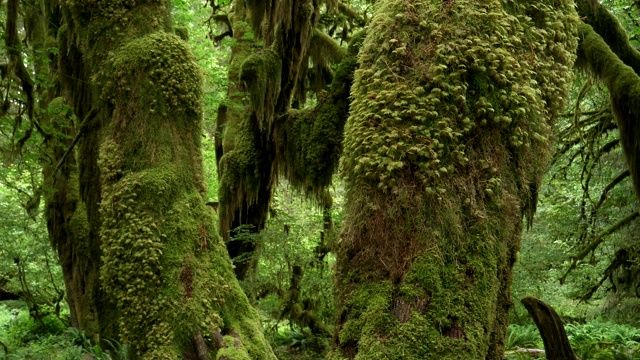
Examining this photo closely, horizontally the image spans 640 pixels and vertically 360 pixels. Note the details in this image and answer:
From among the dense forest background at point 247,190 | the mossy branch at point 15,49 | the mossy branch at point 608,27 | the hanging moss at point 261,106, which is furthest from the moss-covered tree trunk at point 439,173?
the hanging moss at point 261,106

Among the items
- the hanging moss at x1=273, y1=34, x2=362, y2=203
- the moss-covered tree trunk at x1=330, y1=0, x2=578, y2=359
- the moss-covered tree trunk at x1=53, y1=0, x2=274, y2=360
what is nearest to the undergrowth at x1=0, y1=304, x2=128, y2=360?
the moss-covered tree trunk at x1=53, y1=0, x2=274, y2=360

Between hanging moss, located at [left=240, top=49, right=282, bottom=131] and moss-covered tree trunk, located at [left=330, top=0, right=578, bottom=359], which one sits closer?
moss-covered tree trunk, located at [left=330, top=0, right=578, bottom=359]

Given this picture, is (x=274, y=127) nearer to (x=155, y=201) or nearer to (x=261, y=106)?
(x=261, y=106)

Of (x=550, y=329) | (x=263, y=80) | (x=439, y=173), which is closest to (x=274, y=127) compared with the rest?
(x=263, y=80)

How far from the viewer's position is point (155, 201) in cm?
489

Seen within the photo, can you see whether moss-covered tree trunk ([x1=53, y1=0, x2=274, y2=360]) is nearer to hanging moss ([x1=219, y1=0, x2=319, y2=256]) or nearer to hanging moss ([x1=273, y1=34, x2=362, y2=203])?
hanging moss ([x1=273, y1=34, x2=362, y2=203])

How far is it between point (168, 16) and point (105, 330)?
9.88 feet

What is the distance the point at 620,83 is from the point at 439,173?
395 centimetres

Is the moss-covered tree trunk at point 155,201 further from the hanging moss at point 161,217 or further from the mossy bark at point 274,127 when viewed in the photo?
the mossy bark at point 274,127

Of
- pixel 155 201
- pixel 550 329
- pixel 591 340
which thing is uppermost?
pixel 155 201

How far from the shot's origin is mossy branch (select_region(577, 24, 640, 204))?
6.63 meters

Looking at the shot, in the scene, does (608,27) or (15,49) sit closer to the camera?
(15,49)

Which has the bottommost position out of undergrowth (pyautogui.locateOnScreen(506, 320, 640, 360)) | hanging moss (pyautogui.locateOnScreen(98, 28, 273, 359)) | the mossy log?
undergrowth (pyautogui.locateOnScreen(506, 320, 640, 360))

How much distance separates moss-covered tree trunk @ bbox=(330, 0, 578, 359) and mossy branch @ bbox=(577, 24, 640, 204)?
2.51 meters
